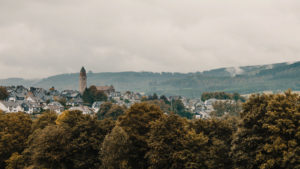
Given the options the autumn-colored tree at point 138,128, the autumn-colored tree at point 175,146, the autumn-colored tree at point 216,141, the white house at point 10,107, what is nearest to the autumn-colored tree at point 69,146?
the autumn-colored tree at point 138,128

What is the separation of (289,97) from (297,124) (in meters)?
3.82

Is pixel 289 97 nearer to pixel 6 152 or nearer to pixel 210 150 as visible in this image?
pixel 210 150

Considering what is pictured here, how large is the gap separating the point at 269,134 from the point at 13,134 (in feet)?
153

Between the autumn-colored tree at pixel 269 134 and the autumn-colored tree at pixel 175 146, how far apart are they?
5.80 meters

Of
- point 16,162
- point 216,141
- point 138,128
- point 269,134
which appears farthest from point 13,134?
point 269,134

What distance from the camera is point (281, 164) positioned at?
36.7 metres

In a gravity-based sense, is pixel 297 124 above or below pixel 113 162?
above

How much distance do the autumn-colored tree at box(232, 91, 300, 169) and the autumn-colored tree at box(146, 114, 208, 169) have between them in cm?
580

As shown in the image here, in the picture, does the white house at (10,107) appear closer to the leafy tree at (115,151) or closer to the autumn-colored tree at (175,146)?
the leafy tree at (115,151)

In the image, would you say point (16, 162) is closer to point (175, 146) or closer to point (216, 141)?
point (175, 146)

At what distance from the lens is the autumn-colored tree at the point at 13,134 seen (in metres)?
61.2

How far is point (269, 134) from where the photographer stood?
39.5 m

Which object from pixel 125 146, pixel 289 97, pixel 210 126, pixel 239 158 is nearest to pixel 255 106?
pixel 289 97

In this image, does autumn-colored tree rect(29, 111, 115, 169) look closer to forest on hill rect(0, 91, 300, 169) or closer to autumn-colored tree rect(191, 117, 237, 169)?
forest on hill rect(0, 91, 300, 169)
